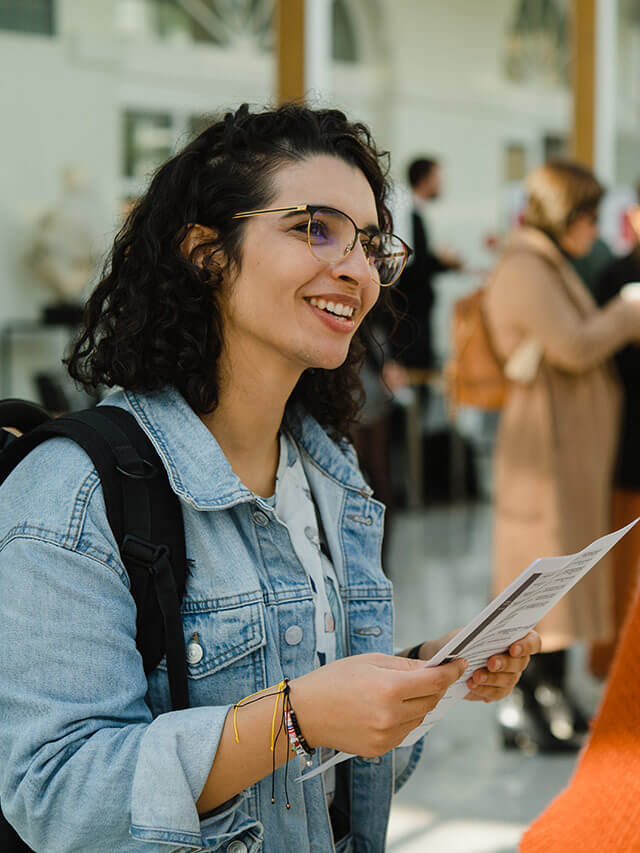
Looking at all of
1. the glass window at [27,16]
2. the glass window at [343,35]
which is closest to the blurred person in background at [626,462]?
the glass window at [27,16]

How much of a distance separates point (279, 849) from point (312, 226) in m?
0.82

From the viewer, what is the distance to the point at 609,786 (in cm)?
131

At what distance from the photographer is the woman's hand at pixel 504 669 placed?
4.75 ft

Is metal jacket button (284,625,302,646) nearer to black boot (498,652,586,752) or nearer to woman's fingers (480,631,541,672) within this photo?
woman's fingers (480,631,541,672)

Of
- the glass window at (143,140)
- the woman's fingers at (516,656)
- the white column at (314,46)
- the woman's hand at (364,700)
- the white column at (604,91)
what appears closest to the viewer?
the woman's hand at (364,700)

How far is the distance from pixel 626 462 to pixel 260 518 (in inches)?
107

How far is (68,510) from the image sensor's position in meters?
1.26

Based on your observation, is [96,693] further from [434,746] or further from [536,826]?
[434,746]

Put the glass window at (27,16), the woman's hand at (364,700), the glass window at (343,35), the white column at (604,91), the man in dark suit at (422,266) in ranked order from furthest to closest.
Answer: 1. the glass window at (343,35)
2. the white column at (604,91)
3. the man in dark suit at (422,266)
4. the glass window at (27,16)
5. the woman's hand at (364,700)

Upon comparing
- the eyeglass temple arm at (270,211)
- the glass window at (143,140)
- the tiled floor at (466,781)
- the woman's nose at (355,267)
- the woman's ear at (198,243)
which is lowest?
the tiled floor at (466,781)

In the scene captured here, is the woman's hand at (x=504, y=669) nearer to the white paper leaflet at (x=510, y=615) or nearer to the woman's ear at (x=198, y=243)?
the white paper leaflet at (x=510, y=615)

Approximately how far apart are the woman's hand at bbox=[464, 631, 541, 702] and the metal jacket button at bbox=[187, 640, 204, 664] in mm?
367

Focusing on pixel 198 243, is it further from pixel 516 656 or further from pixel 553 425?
pixel 553 425

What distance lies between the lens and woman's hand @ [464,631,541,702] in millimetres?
1448
